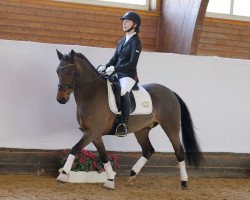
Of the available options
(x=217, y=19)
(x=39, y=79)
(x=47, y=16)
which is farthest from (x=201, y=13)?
(x=39, y=79)

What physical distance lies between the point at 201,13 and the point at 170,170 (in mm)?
3281

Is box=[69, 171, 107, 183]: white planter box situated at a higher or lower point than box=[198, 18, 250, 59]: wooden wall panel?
lower

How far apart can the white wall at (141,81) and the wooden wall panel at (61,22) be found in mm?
2713

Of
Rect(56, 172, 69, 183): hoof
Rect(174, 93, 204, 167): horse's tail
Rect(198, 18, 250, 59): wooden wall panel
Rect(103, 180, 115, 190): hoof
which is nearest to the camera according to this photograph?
Rect(56, 172, 69, 183): hoof

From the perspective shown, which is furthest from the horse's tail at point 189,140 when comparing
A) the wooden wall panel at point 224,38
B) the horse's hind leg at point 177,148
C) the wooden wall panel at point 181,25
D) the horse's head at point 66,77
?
the wooden wall panel at point 224,38

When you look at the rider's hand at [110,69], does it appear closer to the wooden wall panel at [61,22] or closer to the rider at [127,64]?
the rider at [127,64]

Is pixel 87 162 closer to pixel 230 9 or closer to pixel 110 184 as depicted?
pixel 110 184

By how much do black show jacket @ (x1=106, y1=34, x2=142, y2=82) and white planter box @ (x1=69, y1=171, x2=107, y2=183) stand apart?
4.30ft

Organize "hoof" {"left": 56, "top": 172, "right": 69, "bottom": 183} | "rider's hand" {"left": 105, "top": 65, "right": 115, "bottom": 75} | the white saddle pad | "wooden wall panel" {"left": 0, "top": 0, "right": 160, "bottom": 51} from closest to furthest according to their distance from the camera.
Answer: "hoof" {"left": 56, "top": 172, "right": 69, "bottom": 183} < "rider's hand" {"left": 105, "top": 65, "right": 115, "bottom": 75} < the white saddle pad < "wooden wall panel" {"left": 0, "top": 0, "right": 160, "bottom": 51}

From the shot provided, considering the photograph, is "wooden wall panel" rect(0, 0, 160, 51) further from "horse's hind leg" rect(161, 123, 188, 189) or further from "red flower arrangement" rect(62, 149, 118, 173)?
"horse's hind leg" rect(161, 123, 188, 189)

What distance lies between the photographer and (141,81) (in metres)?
6.33

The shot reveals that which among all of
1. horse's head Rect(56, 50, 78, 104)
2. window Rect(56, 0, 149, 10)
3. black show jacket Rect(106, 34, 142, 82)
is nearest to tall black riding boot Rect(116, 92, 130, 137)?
black show jacket Rect(106, 34, 142, 82)

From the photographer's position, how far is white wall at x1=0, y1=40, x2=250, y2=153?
5.62m

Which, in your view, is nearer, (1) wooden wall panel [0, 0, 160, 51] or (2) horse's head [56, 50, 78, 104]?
(2) horse's head [56, 50, 78, 104]
